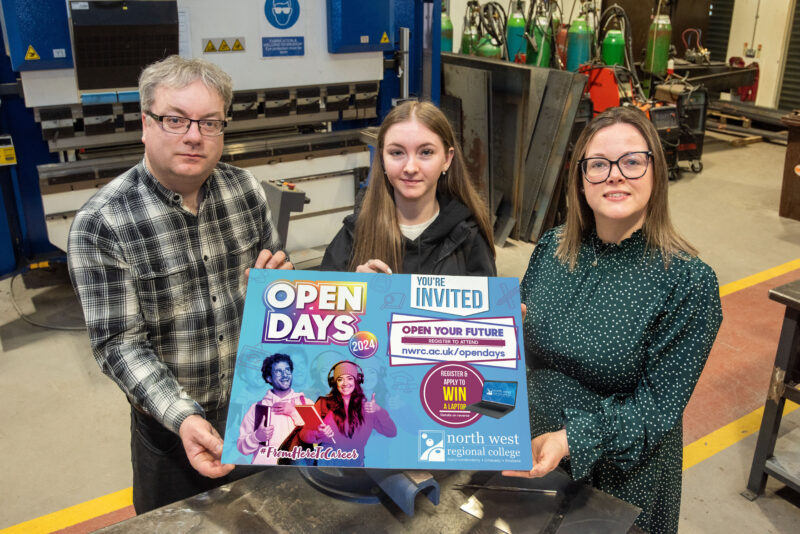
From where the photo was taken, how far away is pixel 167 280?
152 centimetres

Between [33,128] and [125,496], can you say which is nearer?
[125,496]

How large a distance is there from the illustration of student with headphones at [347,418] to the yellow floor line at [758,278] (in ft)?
11.5

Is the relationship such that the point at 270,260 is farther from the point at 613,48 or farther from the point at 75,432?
the point at 613,48

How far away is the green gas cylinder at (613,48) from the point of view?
6.03 meters

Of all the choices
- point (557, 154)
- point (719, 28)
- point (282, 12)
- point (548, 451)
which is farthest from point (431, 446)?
point (719, 28)

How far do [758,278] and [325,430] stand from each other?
13.2 ft

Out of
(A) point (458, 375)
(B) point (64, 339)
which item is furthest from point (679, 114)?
(A) point (458, 375)

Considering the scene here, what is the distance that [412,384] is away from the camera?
4.05 ft

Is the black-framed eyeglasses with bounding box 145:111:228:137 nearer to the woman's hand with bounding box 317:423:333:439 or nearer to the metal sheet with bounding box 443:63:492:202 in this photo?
the woman's hand with bounding box 317:423:333:439

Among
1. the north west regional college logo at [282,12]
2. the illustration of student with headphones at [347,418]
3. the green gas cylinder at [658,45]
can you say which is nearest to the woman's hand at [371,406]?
the illustration of student with headphones at [347,418]

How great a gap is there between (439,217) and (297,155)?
200 cm

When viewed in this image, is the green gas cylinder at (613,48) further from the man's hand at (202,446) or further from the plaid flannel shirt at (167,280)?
the man's hand at (202,446)

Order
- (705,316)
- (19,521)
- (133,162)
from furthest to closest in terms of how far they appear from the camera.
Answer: (133,162)
(19,521)
(705,316)

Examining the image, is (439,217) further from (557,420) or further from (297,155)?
(297,155)
